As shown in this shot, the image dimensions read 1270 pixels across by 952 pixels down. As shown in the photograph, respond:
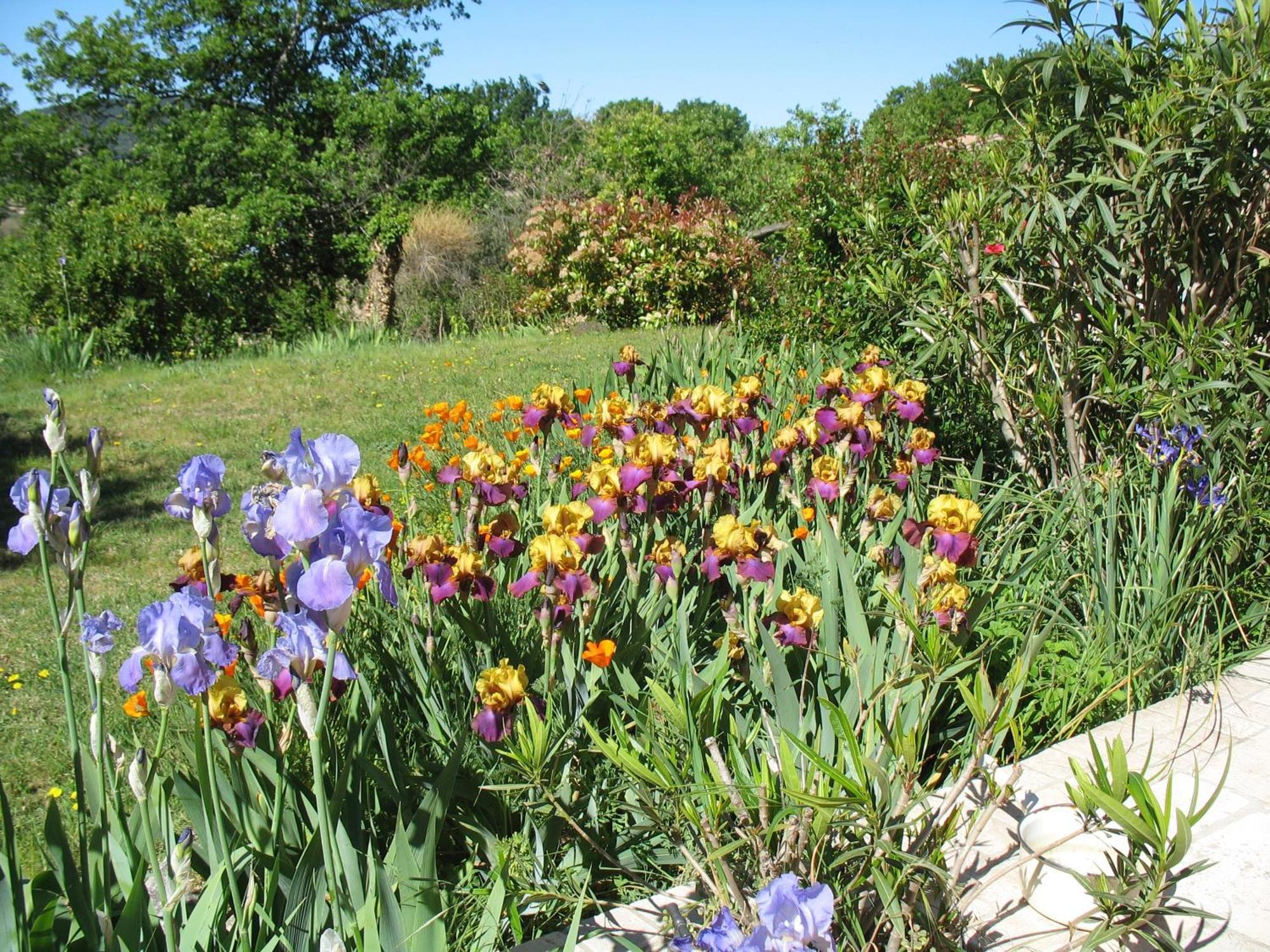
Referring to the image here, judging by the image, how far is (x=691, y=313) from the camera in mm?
10539

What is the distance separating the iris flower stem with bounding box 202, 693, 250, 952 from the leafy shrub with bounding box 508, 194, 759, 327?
923cm

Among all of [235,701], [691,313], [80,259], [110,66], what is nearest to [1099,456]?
[235,701]

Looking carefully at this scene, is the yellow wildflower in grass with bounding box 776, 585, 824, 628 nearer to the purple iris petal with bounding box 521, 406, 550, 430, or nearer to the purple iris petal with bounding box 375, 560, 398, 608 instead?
the purple iris petal with bounding box 375, 560, 398, 608

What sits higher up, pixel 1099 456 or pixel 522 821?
pixel 1099 456

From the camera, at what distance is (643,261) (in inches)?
426

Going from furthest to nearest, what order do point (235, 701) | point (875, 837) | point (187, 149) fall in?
point (187, 149), point (235, 701), point (875, 837)

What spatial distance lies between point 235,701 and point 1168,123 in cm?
321

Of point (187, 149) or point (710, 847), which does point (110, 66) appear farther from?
point (710, 847)

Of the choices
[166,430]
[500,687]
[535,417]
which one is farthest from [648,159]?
[500,687]

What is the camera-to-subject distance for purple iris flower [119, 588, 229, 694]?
1.22 meters

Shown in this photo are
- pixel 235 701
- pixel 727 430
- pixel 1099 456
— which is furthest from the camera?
pixel 1099 456

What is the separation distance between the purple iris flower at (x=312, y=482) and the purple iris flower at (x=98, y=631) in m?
0.32

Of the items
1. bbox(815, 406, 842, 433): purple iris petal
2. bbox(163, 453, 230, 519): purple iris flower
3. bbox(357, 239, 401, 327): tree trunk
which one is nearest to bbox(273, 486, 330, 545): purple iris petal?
bbox(163, 453, 230, 519): purple iris flower

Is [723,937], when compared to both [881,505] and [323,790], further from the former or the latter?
[881,505]
